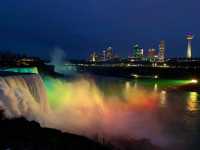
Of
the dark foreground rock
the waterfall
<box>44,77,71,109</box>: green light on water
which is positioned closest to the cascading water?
the waterfall

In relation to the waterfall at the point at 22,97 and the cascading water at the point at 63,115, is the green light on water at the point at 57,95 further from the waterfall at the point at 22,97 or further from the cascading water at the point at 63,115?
the waterfall at the point at 22,97

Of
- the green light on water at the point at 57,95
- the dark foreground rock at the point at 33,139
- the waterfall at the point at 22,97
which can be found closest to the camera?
the dark foreground rock at the point at 33,139

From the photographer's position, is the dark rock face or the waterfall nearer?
the dark rock face

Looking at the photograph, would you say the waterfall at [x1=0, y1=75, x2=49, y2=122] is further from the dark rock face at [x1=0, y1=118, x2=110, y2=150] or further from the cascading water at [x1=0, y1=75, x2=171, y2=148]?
the dark rock face at [x1=0, y1=118, x2=110, y2=150]

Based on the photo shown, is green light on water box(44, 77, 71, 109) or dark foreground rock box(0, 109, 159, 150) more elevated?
dark foreground rock box(0, 109, 159, 150)

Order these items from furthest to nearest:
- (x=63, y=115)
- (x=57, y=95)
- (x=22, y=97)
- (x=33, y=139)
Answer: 1. (x=57, y=95)
2. (x=63, y=115)
3. (x=22, y=97)
4. (x=33, y=139)

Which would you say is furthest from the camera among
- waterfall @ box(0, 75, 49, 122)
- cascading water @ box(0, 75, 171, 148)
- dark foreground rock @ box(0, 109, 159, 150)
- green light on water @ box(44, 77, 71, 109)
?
green light on water @ box(44, 77, 71, 109)

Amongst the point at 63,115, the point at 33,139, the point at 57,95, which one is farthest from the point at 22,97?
the point at 57,95

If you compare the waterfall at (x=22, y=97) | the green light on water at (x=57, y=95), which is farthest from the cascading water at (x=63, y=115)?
the green light on water at (x=57, y=95)

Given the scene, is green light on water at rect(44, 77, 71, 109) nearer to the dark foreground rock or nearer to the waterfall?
the waterfall

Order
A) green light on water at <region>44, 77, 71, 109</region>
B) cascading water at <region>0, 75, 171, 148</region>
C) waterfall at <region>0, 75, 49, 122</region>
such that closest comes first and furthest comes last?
1. waterfall at <region>0, 75, 49, 122</region>
2. cascading water at <region>0, 75, 171, 148</region>
3. green light on water at <region>44, 77, 71, 109</region>

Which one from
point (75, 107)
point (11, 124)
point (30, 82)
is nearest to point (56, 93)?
point (75, 107)

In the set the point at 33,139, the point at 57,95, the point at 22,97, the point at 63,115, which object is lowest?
the point at 63,115

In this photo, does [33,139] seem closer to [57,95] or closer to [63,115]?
[63,115]
